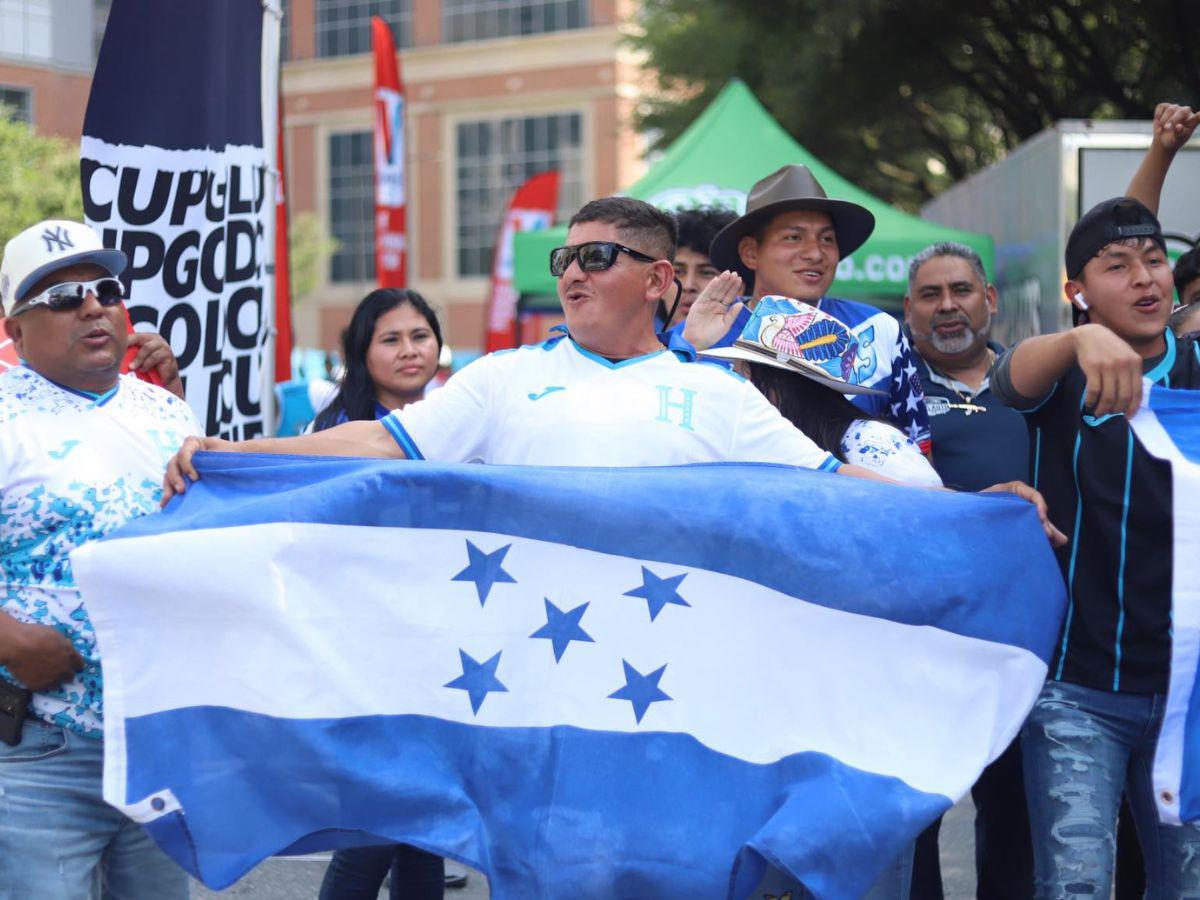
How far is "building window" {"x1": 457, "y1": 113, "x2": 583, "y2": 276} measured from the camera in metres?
49.5

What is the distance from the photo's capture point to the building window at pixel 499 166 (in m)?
49.5

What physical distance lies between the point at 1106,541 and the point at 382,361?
8.83ft

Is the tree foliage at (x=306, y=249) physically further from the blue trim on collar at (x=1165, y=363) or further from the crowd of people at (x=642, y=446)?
the blue trim on collar at (x=1165, y=363)

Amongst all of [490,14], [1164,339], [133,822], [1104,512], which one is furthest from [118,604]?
[490,14]

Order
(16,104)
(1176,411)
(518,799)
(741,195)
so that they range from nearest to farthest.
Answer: (518,799) < (1176,411) < (16,104) < (741,195)

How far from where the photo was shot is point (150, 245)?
520cm

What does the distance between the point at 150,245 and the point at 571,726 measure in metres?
2.75

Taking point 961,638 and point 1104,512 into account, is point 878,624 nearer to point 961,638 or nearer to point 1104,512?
point 961,638

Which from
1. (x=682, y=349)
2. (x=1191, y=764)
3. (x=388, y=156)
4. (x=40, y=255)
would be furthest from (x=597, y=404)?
(x=388, y=156)

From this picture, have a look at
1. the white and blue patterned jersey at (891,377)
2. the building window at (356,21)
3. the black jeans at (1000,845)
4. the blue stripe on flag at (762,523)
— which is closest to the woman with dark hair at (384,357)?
the white and blue patterned jersey at (891,377)

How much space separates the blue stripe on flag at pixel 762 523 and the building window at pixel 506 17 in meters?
47.4

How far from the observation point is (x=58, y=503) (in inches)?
130

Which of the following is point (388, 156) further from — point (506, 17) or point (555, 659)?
point (506, 17)

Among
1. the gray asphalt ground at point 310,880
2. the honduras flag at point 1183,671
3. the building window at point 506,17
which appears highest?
the building window at point 506,17
